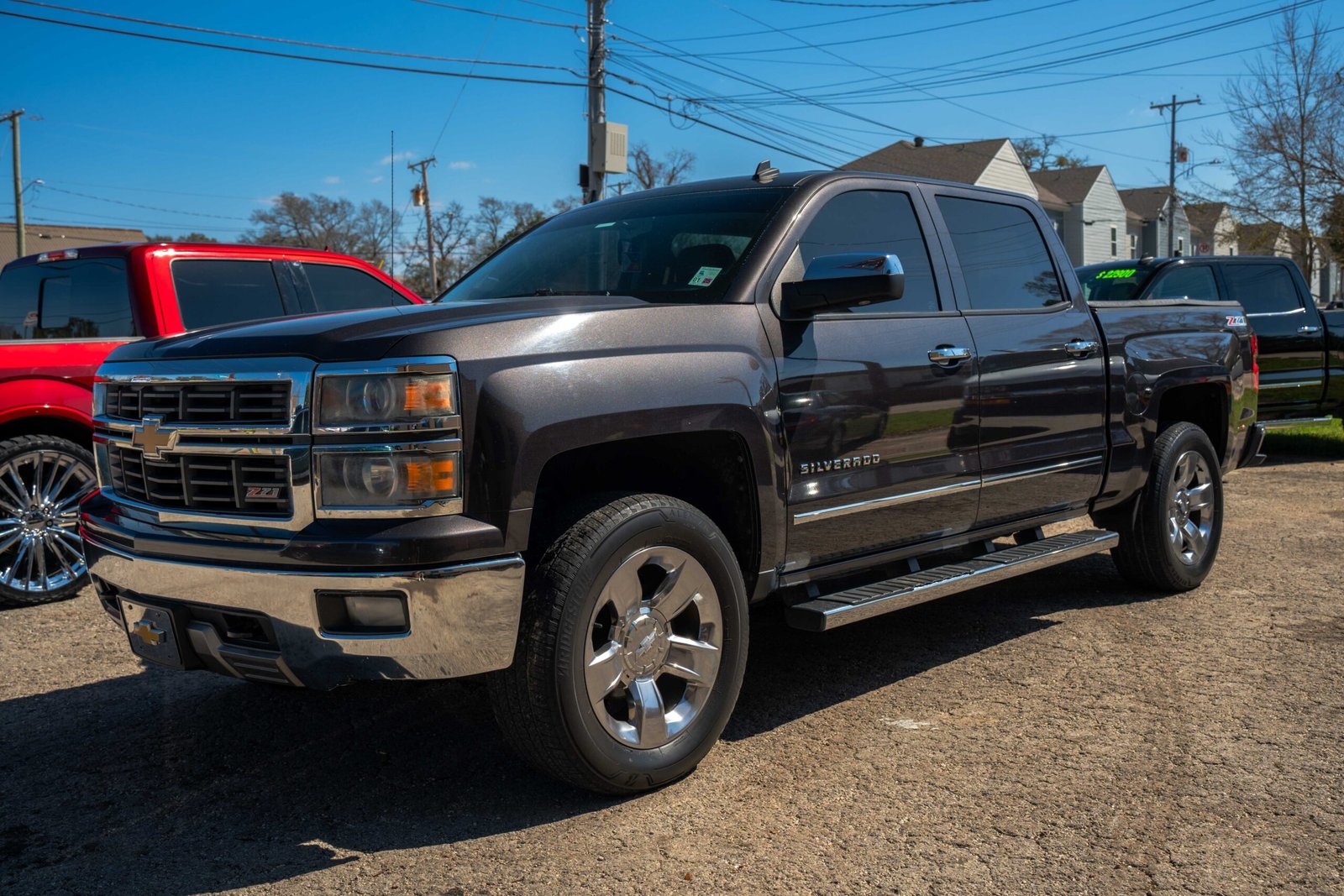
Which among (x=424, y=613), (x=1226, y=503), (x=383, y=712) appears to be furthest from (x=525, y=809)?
(x=1226, y=503)

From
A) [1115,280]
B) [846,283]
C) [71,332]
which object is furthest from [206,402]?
[1115,280]

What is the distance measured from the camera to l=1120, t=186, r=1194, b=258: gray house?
7131cm

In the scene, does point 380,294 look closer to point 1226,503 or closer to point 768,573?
point 768,573

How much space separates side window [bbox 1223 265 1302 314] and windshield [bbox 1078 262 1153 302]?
0.93 m

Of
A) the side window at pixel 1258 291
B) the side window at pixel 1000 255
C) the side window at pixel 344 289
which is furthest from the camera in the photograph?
the side window at pixel 1258 291

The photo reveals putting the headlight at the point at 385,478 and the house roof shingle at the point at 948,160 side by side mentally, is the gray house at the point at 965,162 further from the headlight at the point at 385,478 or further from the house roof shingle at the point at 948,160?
the headlight at the point at 385,478

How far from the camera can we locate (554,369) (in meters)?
3.25

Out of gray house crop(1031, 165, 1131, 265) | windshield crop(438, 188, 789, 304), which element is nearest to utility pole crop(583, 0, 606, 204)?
windshield crop(438, 188, 789, 304)

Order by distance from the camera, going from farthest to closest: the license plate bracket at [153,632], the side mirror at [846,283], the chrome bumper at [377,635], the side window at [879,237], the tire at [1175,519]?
the tire at [1175,519]
the side window at [879,237]
the side mirror at [846,283]
the license plate bracket at [153,632]
the chrome bumper at [377,635]

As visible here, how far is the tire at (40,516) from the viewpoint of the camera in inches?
243

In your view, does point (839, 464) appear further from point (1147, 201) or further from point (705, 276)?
point (1147, 201)

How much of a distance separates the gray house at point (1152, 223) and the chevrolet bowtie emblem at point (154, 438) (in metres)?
73.4

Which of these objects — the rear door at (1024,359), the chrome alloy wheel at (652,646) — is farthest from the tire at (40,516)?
the rear door at (1024,359)

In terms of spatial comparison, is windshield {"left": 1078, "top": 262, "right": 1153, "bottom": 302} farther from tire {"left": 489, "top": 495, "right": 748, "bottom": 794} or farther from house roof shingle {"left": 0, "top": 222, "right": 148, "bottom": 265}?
house roof shingle {"left": 0, "top": 222, "right": 148, "bottom": 265}
